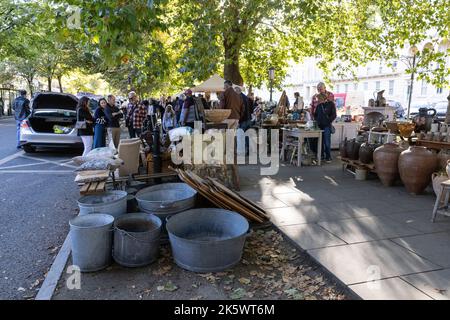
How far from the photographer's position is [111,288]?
3.43m

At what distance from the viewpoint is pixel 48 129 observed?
416 inches

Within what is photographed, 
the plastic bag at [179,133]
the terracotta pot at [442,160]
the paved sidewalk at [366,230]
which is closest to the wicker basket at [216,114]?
the plastic bag at [179,133]

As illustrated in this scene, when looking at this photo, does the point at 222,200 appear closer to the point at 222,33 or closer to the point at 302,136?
the point at 302,136

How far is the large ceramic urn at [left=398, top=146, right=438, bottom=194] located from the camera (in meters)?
6.00

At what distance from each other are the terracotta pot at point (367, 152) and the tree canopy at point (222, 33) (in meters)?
3.99

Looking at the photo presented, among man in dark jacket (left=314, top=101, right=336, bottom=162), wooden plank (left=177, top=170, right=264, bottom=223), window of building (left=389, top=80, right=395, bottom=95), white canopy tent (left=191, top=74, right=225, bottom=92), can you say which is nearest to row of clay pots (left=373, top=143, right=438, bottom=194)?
man in dark jacket (left=314, top=101, right=336, bottom=162)

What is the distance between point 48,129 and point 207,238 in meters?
8.17

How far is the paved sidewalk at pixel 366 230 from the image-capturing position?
3.29 meters

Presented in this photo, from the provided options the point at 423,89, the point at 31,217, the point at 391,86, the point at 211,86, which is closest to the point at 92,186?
the point at 31,217

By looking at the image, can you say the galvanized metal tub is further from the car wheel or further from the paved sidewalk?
the car wheel
